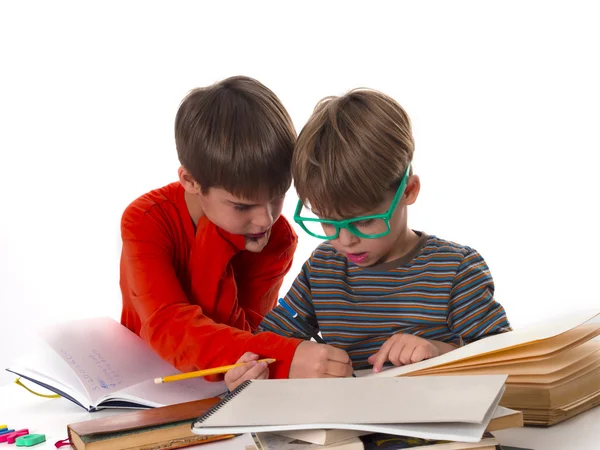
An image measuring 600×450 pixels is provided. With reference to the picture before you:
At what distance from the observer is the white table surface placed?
0.74 metres

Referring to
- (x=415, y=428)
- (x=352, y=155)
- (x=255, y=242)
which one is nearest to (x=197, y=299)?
(x=255, y=242)

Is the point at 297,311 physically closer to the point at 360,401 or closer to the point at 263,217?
the point at 263,217

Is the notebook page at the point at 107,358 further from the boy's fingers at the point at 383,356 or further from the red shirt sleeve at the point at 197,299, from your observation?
the boy's fingers at the point at 383,356

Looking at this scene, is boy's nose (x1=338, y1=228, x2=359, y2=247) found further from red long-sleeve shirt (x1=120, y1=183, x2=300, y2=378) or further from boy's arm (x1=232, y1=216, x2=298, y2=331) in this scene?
boy's arm (x1=232, y1=216, x2=298, y2=331)

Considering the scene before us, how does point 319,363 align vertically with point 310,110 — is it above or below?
below

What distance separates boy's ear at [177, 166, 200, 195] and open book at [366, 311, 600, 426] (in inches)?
20.7

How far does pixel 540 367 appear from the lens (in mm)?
782

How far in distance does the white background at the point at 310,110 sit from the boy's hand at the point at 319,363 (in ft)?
3.78

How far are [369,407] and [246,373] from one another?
324mm

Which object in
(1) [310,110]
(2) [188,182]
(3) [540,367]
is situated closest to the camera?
(3) [540,367]

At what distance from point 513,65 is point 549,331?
135 cm

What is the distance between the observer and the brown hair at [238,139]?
113cm

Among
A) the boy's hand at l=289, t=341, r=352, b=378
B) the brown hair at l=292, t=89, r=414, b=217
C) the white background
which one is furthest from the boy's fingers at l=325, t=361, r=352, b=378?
the white background

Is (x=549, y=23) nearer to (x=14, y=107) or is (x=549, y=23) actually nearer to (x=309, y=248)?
(x=309, y=248)
